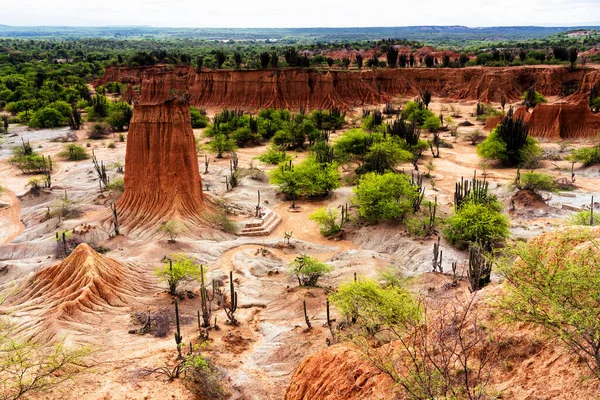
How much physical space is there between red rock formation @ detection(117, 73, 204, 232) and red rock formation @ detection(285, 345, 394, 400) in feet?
47.8

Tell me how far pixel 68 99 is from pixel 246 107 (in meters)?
26.5

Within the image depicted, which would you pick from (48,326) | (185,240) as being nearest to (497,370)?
(48,326)

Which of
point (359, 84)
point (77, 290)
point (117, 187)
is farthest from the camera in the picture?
point (359, 84)

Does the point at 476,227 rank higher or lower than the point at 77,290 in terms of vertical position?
higher

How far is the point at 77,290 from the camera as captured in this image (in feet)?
52.6

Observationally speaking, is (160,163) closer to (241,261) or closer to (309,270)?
(241,261)

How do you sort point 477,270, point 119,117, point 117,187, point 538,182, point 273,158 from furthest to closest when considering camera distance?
point 119,117 → point 273,158 → point 117,187 → point 538,182 → point 477,270

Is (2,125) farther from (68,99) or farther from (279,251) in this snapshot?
(279,251)

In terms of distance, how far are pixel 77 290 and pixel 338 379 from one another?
34.2 feet

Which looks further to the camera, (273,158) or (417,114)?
(417,114)

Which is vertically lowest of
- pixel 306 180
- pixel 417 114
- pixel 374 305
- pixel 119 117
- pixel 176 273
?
pixel 176 273

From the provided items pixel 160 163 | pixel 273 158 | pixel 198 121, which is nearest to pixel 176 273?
pixel 160 163

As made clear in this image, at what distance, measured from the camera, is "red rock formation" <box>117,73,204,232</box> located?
78.4 ft

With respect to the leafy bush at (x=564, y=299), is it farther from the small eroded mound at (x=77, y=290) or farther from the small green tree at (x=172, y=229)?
the small green tree at (x=172, y=229)
